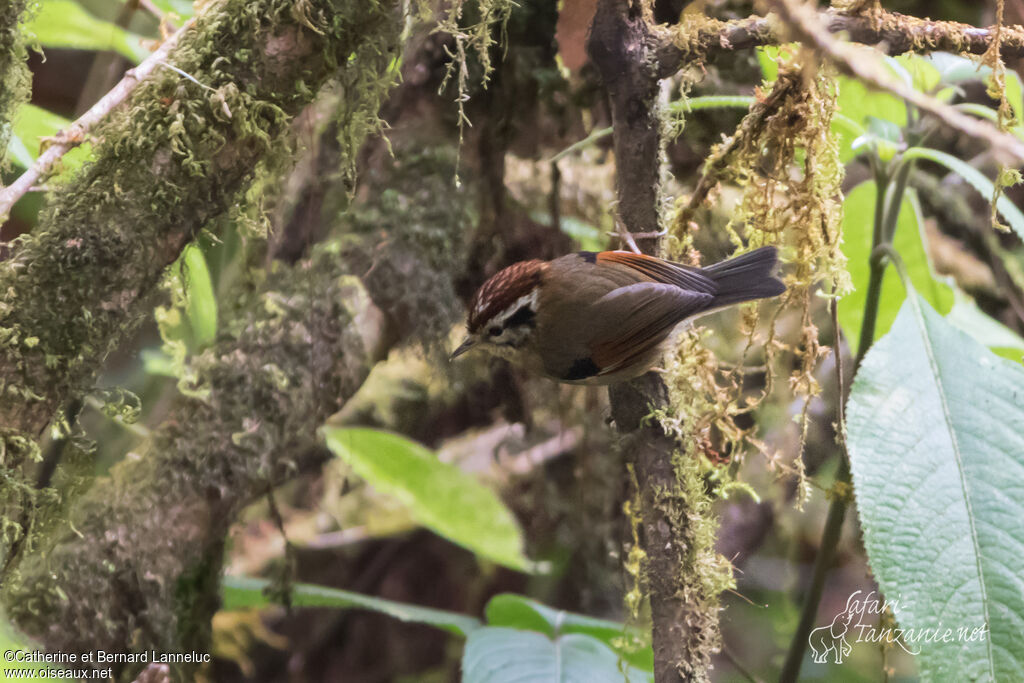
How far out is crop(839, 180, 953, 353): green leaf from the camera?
1918 millimetres

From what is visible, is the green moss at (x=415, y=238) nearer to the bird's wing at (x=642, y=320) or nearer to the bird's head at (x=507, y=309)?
the bird's head at (x=507, y=309)

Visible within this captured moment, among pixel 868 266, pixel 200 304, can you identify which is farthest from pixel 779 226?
pixel 200 304

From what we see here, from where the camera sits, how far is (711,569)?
4.30 feet

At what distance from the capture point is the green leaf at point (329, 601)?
76.7 inches

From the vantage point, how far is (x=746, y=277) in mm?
1399

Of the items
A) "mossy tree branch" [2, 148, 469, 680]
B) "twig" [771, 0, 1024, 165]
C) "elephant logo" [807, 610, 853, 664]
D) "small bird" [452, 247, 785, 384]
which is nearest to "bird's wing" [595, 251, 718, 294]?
"small bird" [452, 247, 785, 384]

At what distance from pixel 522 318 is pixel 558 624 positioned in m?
0.85

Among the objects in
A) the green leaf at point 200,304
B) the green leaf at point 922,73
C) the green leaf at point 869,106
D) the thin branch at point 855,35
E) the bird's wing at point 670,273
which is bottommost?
the green leaf at point 200,304

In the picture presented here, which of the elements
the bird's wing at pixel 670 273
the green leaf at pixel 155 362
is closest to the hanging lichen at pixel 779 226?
the bird's wing at pixel 670 273

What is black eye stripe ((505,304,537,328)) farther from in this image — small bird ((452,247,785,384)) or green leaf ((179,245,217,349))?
green leaf ((179,245,217,349))

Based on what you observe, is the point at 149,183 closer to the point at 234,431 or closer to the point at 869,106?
the point at 234,431

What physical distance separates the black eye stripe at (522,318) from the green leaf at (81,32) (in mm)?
1118

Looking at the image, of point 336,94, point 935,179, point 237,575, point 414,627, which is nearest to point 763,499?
point 414,627

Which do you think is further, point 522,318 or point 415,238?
point 415,238
